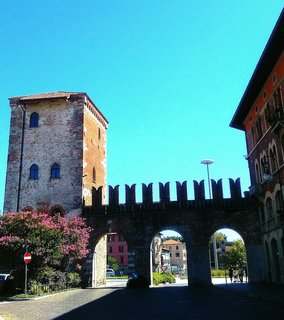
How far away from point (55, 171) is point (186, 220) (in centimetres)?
1170

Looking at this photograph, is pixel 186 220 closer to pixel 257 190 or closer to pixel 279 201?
pixel 257 190

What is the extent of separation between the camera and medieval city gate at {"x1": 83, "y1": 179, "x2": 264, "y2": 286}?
28.0 metres

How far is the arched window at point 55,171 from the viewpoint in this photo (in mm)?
32188

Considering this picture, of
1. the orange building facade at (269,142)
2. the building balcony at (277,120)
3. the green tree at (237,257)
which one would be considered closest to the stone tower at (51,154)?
the orange building facade at (269,142)

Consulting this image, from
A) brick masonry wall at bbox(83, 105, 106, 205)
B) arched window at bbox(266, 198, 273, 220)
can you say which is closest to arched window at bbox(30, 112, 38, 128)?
A: brick masonry wall at bbox(83, 105, 106, 205)

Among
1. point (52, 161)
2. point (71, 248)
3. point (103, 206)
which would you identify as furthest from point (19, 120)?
point (71, 248)

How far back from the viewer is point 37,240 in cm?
2272

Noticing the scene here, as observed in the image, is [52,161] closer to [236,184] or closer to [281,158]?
[236,184]

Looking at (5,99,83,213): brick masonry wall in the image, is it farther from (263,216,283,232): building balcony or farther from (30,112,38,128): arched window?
(263,216,283,232): building balcony

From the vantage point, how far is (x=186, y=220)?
29266mm

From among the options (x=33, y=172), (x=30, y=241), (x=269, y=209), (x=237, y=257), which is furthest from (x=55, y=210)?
(x=237, y=257)

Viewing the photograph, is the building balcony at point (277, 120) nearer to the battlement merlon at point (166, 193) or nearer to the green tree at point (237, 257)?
the battlement merlon at point (166, 193)

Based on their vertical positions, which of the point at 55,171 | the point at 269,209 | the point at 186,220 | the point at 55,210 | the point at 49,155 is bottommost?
the point at 186,220

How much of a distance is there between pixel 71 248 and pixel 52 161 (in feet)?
28.6
